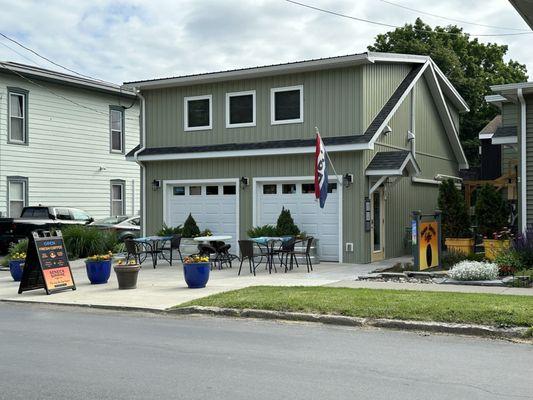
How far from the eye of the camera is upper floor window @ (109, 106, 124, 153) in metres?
28.6

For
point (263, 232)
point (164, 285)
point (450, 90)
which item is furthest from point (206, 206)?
point (450, 90)

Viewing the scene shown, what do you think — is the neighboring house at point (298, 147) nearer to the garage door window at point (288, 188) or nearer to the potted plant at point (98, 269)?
the garage door window at point (288, 188)

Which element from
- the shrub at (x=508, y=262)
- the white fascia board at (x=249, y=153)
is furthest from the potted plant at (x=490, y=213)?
the white fascia board at (x=249, y=153)

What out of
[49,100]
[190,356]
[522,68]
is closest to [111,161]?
[49,100]

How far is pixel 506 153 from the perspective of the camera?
23422mm

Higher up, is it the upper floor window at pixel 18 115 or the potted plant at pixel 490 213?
the upper floor window at pixel 18 115

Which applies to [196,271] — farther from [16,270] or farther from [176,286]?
[16,270]

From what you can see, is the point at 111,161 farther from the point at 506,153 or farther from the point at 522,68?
the point at 522,68

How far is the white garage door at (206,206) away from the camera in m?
20.1

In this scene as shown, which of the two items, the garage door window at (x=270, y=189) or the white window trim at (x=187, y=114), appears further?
the white window trim at (x=187, y=114)

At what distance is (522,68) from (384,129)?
2740cm

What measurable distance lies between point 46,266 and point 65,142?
1422 centimetres

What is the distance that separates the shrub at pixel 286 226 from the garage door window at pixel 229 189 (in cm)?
219

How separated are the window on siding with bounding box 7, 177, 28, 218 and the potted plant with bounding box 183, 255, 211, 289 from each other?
13492 mm
